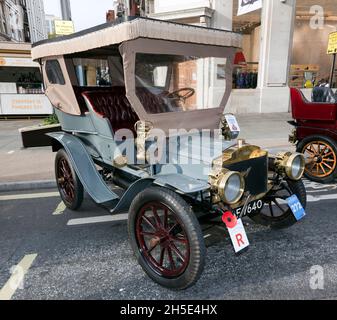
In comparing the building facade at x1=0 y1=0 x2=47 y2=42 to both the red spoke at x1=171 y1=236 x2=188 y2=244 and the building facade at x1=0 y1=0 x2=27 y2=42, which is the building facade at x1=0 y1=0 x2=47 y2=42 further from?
the red spoke at x1=171 y1=236 x2=188 y2=244

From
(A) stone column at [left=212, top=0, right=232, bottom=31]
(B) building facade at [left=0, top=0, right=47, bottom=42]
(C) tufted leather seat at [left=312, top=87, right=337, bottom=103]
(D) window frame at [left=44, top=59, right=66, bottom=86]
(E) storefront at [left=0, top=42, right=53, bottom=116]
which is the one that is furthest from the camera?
(B) building facade at [left=0, top=0, right=47, bottom=42]

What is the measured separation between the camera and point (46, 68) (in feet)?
12.9

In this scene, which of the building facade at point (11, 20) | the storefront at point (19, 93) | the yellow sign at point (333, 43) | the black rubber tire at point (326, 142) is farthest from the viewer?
the building facade at point (11, 20)

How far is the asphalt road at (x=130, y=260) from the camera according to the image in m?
2.41

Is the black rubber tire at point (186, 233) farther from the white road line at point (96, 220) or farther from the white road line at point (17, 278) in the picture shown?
the white road line at point (96, 220)

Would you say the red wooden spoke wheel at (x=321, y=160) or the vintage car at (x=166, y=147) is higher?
the vintage car at (x=166, y=147)

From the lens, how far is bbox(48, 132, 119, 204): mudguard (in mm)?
3230

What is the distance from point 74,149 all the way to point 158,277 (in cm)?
195

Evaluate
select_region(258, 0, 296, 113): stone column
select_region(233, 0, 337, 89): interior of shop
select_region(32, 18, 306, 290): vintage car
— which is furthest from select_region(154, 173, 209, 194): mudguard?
select_region(233, 0, 337, 89): interior of shop

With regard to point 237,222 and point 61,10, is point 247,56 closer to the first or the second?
point 61,10

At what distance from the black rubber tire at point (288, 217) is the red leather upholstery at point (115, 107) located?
1988 millimetres

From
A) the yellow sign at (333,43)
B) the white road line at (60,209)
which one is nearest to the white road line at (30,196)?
the white road line at (60,209)

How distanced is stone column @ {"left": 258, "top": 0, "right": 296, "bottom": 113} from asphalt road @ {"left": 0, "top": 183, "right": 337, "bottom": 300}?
8.89 meters

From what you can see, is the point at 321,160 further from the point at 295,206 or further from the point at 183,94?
the point at 183,94
